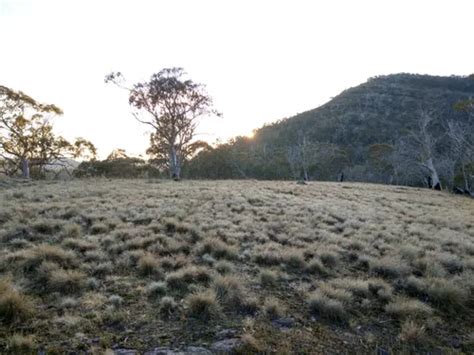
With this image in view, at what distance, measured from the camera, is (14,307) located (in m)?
4.61

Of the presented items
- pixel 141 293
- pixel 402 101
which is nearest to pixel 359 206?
pixel 141 293

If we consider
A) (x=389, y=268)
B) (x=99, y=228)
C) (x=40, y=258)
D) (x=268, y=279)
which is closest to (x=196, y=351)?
(x=268, y=279)

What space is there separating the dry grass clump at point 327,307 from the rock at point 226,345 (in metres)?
1.66

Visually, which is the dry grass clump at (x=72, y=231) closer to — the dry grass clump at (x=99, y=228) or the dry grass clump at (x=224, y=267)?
the dry grass clump at (x=99, y=228)

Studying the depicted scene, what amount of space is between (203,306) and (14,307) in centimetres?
265

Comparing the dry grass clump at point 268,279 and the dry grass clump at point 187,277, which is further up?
the dry grass clump at point 187,277

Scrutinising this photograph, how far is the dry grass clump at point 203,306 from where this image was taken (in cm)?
494

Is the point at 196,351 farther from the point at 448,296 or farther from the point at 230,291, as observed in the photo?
the point at 448,296

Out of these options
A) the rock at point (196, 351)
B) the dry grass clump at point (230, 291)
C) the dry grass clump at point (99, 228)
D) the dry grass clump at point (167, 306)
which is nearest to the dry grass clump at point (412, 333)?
the dry grass clump at point (230, 291)

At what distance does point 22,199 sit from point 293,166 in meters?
37.9

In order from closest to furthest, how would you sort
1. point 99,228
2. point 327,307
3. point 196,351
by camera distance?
point 196,351, point 327,307, point 99,228

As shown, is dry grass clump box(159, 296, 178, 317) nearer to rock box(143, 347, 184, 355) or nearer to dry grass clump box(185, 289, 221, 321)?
dry grass clump box(185, 289, 221, 321)

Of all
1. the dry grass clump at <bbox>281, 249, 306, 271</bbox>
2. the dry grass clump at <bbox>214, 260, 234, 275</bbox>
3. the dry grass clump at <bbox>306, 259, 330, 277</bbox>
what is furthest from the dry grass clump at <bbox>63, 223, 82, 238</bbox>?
the dry grass clump at <bbox>306, 259, 330, 277</bbox>

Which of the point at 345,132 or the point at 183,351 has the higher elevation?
the point at 345,132
